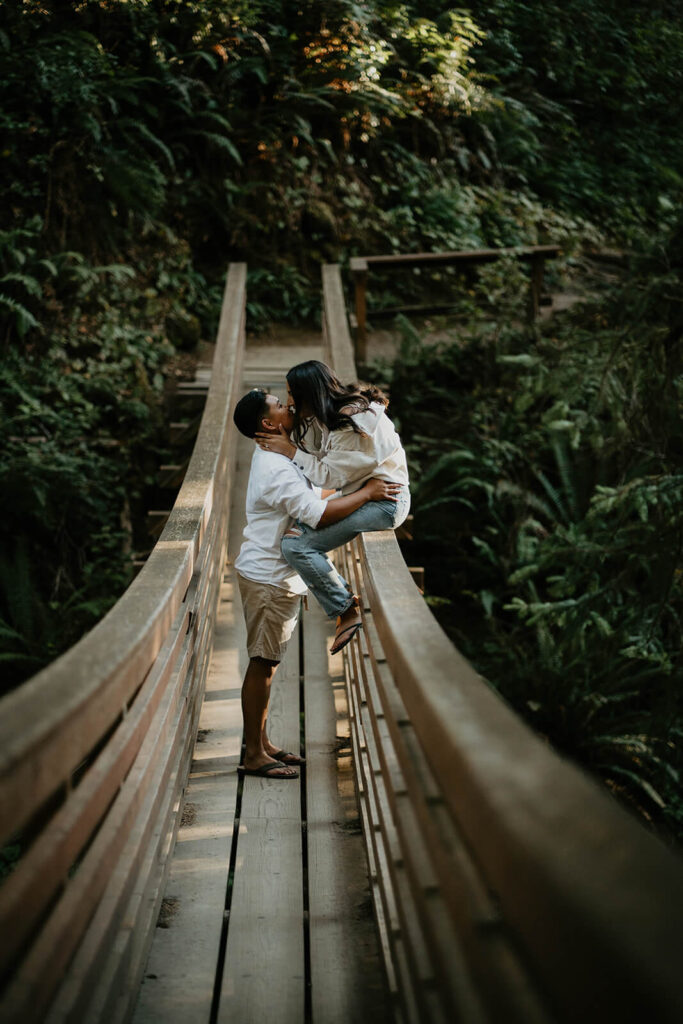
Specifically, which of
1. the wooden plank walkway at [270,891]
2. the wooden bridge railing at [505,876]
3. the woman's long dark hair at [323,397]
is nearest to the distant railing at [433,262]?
the wooden plank walkway at [270,891]

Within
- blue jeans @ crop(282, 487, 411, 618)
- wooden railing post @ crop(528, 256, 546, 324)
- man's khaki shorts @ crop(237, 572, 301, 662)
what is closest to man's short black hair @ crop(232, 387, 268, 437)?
blue jeans @ crop(282, 487, 411, 618)

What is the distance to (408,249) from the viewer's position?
12.7 meters

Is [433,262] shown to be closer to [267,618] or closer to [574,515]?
[574,515]

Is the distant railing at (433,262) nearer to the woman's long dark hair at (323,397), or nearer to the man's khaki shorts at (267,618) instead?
the woman's long dark hair at (323,397)

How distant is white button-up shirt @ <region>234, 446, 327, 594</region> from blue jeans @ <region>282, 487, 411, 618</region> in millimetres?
80

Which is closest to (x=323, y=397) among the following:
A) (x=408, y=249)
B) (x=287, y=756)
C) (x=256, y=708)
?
(x=256, y=708)

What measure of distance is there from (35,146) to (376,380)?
16.5 feet

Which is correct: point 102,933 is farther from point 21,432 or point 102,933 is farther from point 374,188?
point 374,188

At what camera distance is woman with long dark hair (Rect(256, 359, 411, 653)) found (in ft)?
11.0

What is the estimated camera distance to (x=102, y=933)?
175cm

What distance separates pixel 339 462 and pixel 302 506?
24 centimetres

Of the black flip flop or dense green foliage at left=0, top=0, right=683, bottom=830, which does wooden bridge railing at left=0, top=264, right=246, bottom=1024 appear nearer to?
the black flip flop

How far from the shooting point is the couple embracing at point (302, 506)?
11.0 feet

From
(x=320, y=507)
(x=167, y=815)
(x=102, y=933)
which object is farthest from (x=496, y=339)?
(x=102, y=933)
